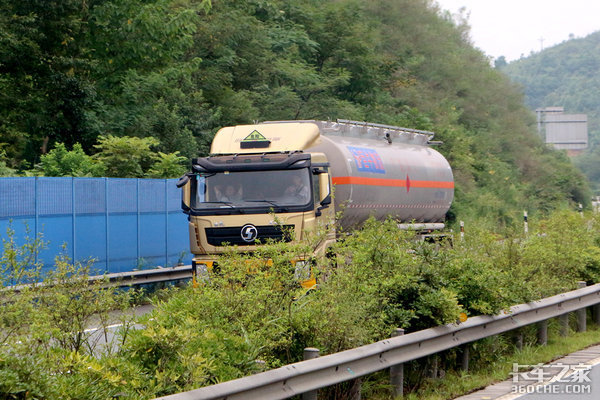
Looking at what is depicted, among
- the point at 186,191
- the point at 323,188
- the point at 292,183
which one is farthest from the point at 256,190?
the point at 186,191

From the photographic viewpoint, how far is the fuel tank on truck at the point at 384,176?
715 inches

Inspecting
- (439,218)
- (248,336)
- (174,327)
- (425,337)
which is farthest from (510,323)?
(439,218)

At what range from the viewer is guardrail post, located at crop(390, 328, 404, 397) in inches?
376

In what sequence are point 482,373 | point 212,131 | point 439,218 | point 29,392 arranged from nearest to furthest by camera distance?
point 29,392
point 482,373
point 439,218
point 212,131

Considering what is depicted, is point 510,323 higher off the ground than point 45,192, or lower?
lower

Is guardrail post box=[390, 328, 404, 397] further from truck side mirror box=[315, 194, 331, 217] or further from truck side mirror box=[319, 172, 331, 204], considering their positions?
truck side mirror box=[319, 172, 331, 204]

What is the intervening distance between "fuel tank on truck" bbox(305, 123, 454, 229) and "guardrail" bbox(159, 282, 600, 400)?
4565 millimetres

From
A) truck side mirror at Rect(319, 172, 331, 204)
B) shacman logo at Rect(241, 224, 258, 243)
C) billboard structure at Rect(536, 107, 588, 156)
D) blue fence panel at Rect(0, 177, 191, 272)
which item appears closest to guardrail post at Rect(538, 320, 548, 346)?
truck side mirror at Rect(319, 172, 331, 204)

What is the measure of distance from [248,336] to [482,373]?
409 cm

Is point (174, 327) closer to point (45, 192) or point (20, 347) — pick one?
point (20, 347)

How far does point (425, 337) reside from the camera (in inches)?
380

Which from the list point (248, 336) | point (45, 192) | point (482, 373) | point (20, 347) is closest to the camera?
point (20, 347)

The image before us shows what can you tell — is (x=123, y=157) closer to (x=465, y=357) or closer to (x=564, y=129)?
(x=465, y=357)

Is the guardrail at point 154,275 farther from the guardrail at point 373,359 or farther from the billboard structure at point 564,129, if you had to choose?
the billboard structure at point 564,129
